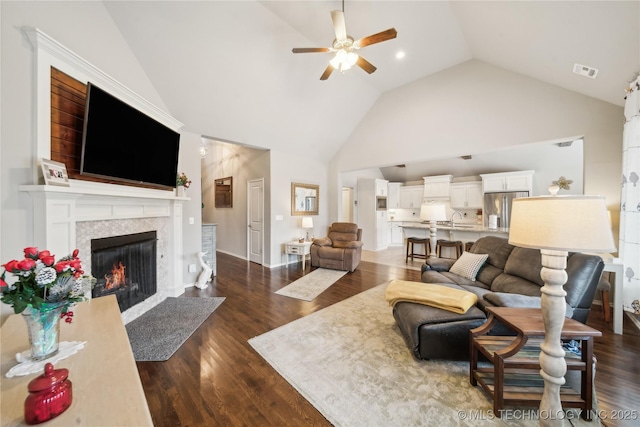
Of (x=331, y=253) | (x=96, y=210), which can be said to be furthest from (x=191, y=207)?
(x=331, y=253)

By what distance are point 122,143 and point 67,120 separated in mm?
394

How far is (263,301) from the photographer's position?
335 centimetres

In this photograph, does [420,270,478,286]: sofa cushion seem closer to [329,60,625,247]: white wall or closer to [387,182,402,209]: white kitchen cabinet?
[329,60,625,247]: white wall

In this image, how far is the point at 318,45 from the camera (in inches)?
147

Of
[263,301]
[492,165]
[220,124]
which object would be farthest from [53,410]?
[492,165]

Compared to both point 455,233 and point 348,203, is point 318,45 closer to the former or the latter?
point 455,233

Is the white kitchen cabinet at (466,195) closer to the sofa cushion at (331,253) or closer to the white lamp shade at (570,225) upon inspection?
Answer: the sofa cushion at (331,253)

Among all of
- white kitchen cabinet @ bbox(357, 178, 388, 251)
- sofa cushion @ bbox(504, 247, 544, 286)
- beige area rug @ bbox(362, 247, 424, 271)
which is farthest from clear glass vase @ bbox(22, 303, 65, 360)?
white kitchen cabinet @ bbox(357, 178, 388, 251)

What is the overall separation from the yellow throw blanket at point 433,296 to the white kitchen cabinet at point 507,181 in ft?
16.8

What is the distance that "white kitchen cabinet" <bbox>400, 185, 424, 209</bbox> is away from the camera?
7.62 metres

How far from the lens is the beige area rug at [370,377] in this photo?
4.88 feet

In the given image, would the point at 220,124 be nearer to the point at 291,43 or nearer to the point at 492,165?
the point at 291,43

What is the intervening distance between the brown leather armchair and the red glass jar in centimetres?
438

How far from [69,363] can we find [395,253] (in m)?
6.87
